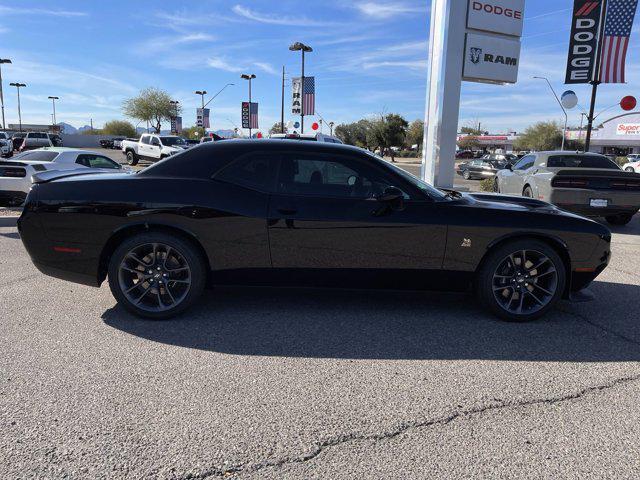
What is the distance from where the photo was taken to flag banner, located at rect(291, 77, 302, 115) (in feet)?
96.6

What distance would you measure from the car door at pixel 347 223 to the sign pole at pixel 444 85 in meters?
8.50

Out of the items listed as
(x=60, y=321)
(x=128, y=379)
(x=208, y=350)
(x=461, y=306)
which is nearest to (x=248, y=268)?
(x=208, y=350)

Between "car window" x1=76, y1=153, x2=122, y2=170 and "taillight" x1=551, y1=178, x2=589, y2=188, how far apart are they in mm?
9608

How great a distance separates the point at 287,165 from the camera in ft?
14.0

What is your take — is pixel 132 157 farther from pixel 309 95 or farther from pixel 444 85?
pixel 444 85

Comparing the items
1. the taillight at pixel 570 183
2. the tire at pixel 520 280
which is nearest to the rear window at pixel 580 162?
Answer: the taillight at pixel 570 183

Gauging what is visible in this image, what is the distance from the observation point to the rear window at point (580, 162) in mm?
10461

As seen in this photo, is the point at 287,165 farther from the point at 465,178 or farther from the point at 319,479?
the point at 465,178

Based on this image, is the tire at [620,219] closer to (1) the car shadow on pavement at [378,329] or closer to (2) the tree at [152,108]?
(1) the car shadow on pavement at [378,329]

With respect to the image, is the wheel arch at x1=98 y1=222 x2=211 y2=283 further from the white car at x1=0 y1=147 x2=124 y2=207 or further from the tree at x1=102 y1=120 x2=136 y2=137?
the tree at x1=102 y1=120 x2=136 y2=137

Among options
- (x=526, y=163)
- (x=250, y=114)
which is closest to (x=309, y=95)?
(x=250, y=114)

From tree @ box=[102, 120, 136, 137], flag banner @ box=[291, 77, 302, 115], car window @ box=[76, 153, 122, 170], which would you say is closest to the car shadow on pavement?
car window @ box=[76, 153, 122, 170]

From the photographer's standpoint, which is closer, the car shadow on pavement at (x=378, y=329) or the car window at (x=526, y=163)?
the car shadow on pavement at (x=378, y=329)

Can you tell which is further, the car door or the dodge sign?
the dodge sign
